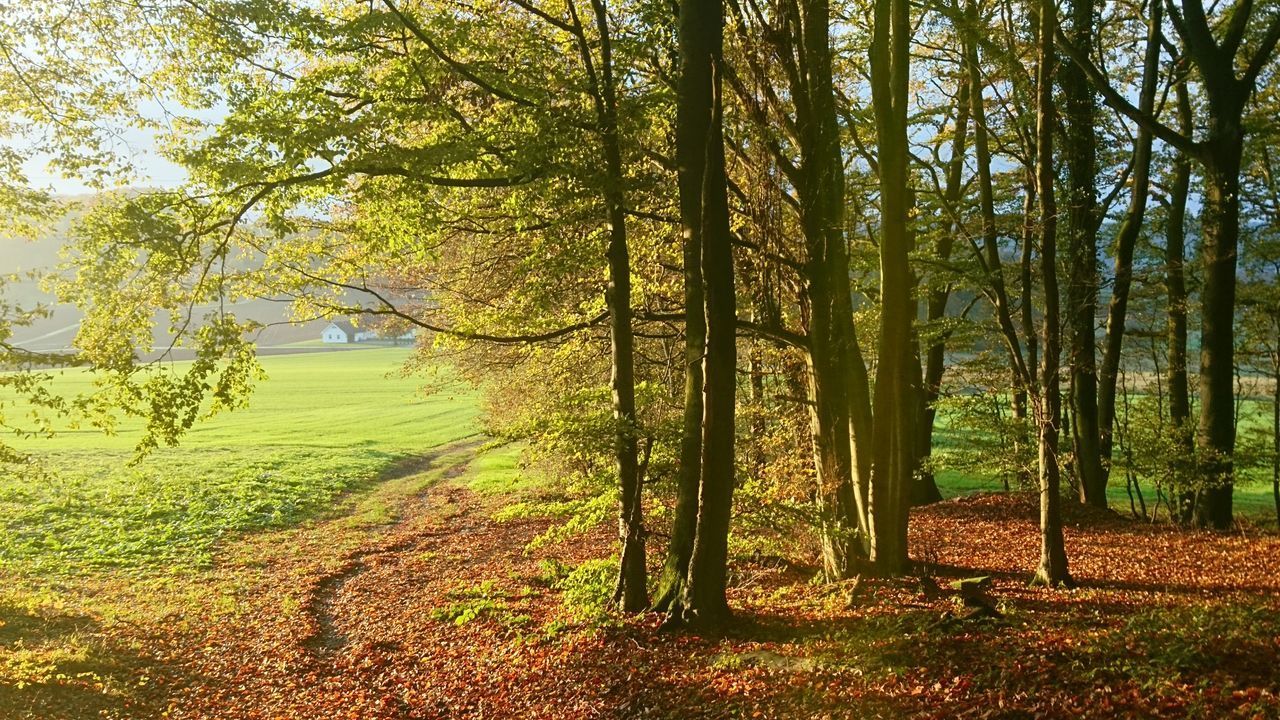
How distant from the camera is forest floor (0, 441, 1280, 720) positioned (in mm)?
5871

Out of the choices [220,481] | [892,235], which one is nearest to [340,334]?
[220,481]

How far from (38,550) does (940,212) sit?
22.5 meters

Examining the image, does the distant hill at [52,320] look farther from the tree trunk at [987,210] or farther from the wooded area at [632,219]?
the tree trunk at [987,210]

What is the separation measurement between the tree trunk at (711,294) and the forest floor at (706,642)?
0.76 metres

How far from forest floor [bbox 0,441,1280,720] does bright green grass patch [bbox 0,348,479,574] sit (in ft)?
8.89

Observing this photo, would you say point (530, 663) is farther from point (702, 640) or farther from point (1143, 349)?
point (1143, 349)

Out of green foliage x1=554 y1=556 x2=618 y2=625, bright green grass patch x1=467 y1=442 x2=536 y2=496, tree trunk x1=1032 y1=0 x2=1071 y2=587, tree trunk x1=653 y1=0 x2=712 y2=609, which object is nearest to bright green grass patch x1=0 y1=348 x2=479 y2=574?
bright green grass patch x1=467 y1=442 x2=536 y2=496

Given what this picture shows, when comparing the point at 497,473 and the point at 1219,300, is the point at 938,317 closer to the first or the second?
the point at 1219,300

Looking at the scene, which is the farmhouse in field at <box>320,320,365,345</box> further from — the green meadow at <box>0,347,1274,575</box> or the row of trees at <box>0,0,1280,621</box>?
the row of trees at <box>0,0,1280,621</box>

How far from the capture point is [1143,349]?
19547 mm

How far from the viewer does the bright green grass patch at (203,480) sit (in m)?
17.9

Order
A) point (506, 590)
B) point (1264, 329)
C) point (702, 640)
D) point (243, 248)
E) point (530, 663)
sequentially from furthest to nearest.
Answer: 1. point (1264, 329)
2. point (506, 590)
3. point (243, 248)
4. point (530, 663)
5. point (702, 640)

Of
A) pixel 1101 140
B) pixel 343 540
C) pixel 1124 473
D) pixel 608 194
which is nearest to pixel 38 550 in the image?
pixel 343 540

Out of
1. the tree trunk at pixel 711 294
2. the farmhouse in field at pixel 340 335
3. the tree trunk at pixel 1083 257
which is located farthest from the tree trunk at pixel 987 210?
the farmhouse in field at pixel 340 335
